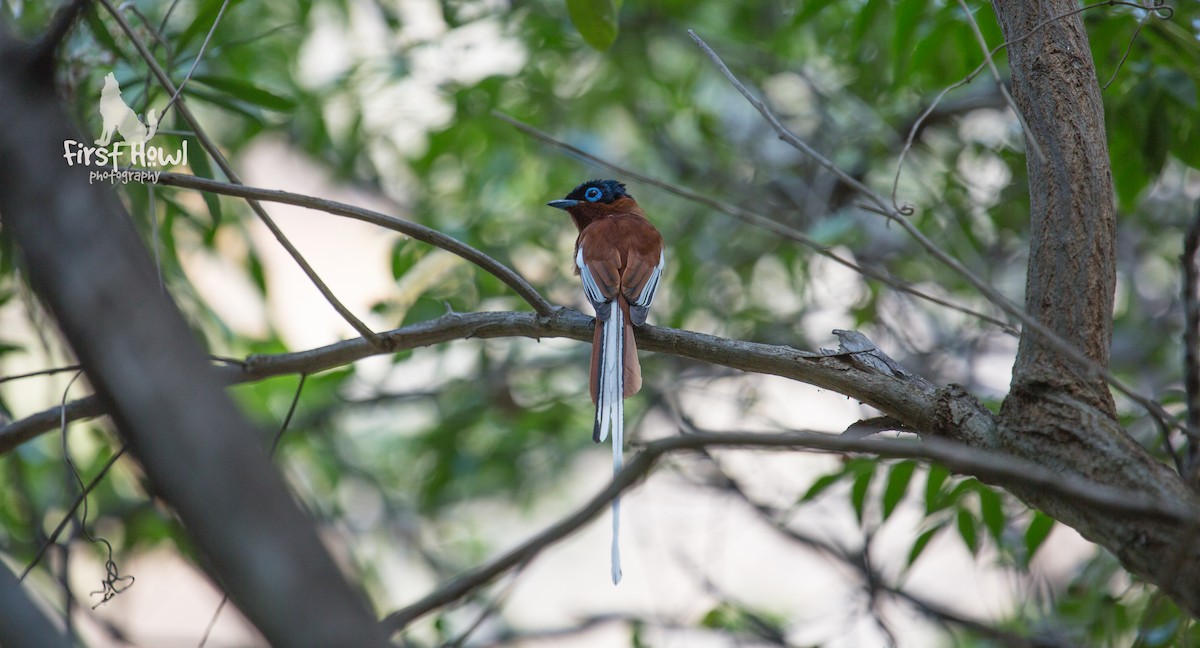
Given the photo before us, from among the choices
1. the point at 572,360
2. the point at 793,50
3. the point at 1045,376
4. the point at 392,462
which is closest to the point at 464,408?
the point at 572,360

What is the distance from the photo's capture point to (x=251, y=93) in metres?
3.23

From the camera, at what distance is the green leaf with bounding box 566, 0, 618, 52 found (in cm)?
287

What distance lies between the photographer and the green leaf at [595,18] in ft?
9.40

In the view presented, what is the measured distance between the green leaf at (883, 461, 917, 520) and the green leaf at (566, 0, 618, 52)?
1.55m

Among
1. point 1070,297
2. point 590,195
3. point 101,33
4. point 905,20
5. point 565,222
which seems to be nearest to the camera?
point 1070,297

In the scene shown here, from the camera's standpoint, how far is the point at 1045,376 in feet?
5.96

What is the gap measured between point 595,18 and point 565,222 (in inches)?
124

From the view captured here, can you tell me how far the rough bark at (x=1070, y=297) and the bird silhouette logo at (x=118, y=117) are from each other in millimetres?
2413

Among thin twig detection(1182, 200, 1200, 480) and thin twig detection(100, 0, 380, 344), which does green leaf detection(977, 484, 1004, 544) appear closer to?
thin twig detection(1182, 200, 1200, 480)

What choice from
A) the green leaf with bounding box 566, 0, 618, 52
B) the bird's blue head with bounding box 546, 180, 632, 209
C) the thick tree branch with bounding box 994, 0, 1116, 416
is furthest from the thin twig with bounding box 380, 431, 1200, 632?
the bird's blue head with bounding box 546, 180, 632, 209

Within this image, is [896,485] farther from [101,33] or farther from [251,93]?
[101,33]

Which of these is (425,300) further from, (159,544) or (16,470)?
(159,544)

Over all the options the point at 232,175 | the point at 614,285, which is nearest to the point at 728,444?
the point at 232,175

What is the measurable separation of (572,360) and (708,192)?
4.56ft
